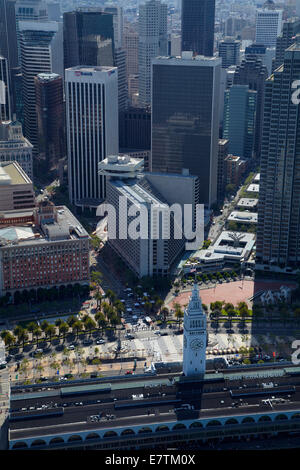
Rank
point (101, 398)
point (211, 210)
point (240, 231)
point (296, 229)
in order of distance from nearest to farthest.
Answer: point (101, 398), point (296, 229), point (240, 231), point (211, 210)

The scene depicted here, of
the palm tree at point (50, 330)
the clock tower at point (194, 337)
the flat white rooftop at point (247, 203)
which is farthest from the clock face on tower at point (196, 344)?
the flat white rooftop at point (247, 203)

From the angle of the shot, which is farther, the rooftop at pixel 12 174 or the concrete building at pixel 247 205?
the concrete building at pixel 247 205

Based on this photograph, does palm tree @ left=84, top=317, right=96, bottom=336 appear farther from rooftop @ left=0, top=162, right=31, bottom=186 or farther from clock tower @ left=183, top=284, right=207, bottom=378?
rooftop @ left=0, top=162, right=31, bottom=186

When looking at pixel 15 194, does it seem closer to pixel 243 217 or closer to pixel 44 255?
pixel 44 255

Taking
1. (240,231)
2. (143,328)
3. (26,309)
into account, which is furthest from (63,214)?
(240,231)

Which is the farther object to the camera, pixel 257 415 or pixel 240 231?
pixel 240 231

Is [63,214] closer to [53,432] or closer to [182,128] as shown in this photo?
[182,128]

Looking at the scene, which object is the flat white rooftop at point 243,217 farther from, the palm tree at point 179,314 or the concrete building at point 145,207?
the palm tree at point 179,314
